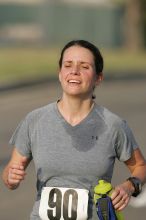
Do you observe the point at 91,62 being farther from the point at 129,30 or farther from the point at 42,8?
the point at 42,8

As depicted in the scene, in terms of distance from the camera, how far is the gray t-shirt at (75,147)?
4.43 meters

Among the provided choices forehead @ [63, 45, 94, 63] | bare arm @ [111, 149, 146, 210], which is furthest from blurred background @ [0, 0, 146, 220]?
forehead @ [63, 45, 94, 63]

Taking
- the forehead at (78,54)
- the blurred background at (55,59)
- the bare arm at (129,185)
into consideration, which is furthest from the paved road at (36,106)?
the forehead at (78,54)

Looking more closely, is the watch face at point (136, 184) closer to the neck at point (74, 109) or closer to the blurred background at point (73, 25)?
the neck at point (74, 109)

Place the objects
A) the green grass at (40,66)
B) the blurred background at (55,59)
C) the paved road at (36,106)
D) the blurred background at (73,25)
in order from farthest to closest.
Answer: the blurred background at (73,25) < the green grass at (40,66) < the blurred background at (55,59) < the paved road at (36,106)

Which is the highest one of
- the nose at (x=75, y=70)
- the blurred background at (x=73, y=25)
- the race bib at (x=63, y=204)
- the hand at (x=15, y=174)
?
the blurred background at (x=73, y=25)

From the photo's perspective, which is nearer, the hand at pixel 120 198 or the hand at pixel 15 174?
the hand at pixel 120 198

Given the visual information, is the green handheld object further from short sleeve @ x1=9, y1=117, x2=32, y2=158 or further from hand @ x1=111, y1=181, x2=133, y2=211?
short sleeve @ x1=9, y1=117, x2=32, y2=158

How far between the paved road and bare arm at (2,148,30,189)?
3035 millimetres

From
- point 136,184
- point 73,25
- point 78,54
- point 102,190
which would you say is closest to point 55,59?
point 73,25

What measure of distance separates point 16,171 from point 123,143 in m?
0.59

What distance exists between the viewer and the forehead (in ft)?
14.9

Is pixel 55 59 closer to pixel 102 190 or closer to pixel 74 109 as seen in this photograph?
pixel 74 109

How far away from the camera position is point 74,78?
14.7 feet
